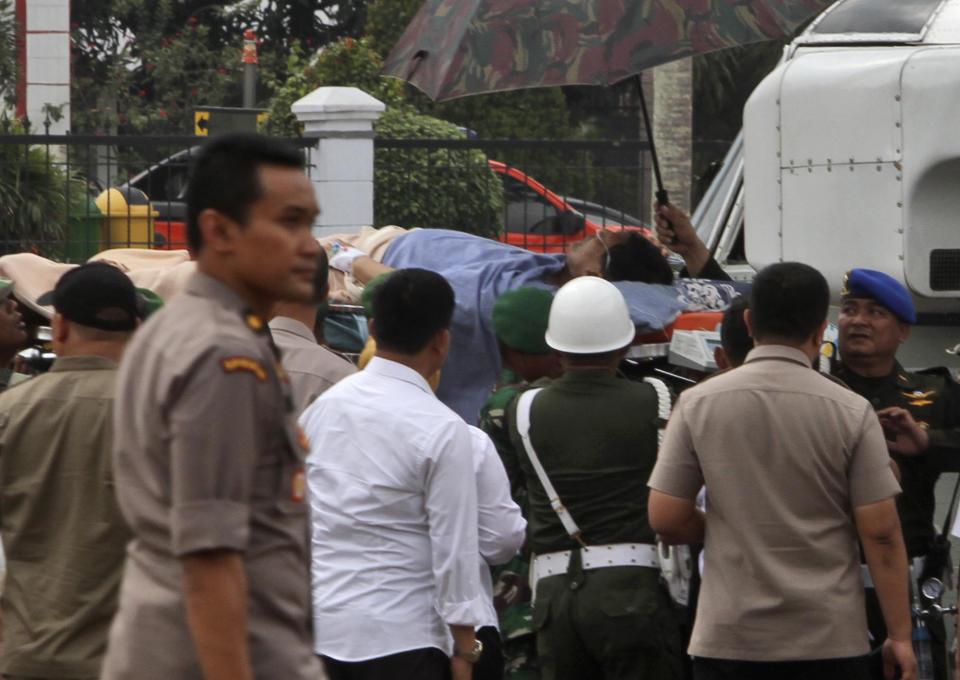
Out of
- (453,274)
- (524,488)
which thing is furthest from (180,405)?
(453,274)

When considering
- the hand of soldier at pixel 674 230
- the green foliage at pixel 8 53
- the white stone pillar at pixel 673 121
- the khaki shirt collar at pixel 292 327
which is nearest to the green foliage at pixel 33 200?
the hand of soldier at pixel 674 230

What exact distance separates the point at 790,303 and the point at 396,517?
118cm

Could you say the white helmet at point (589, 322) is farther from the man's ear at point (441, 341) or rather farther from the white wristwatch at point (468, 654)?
the white wristwatch at point (468, 654)

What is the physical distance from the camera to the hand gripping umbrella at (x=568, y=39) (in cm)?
689

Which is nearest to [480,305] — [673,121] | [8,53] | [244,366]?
[244,366]

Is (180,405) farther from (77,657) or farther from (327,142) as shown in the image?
(327,142)

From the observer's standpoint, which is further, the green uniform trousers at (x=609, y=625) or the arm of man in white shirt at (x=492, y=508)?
the green uniform trousers at (x=609, y=625)

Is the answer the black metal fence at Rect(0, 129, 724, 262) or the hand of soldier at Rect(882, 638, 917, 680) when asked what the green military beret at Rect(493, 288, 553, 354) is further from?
the black metal fence at Rect(0, 129, 724, 262)

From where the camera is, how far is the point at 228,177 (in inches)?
108

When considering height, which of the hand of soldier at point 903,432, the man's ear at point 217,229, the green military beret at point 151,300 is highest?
the man's ear at point 217,229

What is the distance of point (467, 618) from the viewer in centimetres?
431

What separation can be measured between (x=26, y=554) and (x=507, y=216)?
Answer: 7.88m

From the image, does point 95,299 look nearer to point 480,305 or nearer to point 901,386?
point 480,305

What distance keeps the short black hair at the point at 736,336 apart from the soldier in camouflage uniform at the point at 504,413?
0.61 meters
